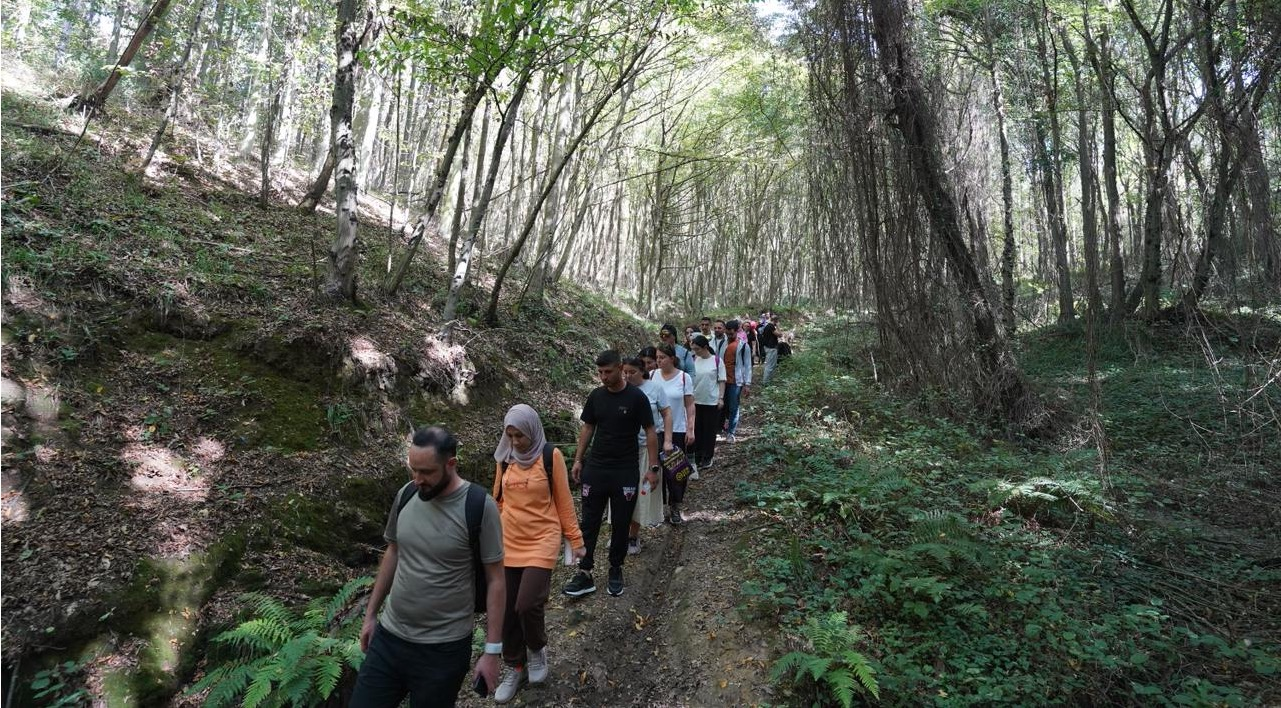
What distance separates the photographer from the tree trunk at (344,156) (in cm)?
741

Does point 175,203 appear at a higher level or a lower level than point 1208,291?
higher

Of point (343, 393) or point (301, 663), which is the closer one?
point (301, 663)

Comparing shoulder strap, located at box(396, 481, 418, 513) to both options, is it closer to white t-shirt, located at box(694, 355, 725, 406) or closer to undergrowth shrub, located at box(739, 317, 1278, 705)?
undergrowth shrub, located at box(739, 317, 1278, 705)

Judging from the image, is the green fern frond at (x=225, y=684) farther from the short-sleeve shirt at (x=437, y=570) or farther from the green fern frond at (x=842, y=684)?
the green fern frond at (x=842, y=684)

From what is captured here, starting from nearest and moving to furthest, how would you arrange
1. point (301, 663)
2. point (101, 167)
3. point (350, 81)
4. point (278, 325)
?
point (301, 663)
point (278, 325)
point (350, 81)
point (101, 167)

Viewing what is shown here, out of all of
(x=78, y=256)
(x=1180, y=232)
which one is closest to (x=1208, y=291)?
(x=1180, y=232)

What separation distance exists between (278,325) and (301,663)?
4239 millimetres

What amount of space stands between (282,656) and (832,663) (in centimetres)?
329

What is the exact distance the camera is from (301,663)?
359 cm

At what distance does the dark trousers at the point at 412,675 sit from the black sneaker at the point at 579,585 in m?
2.29

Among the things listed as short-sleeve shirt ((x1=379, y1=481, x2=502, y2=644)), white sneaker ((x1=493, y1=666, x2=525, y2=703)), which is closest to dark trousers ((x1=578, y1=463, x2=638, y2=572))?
white sneaker ((x1=493, y1=666, x2=525, y2=703))

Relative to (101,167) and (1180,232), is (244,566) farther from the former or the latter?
(1180,232)

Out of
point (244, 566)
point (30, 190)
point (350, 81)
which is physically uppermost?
point (350, 81)

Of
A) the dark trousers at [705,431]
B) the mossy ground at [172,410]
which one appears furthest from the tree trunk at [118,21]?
the dark trousers at [705,431]
